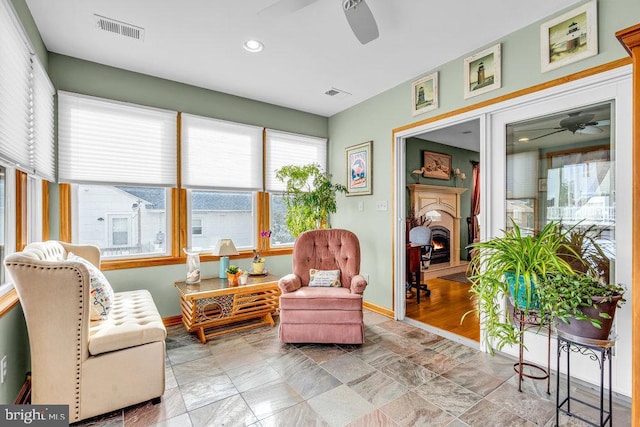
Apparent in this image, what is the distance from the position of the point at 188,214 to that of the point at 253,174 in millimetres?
930

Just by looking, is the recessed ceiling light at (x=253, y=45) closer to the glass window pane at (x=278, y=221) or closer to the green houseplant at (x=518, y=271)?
the glass window pane at (x=278, y=221)

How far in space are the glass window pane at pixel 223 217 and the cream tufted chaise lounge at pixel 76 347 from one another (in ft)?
5.31

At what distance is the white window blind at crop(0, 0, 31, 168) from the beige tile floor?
172 cm

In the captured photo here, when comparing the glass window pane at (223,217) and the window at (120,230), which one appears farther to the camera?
the glass window pane at (223,217)

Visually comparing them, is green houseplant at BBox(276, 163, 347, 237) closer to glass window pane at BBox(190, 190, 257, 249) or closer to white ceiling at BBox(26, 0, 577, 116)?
glass window pane at BBox(190, 190, 257, 249)

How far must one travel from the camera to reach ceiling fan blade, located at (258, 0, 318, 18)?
1826 millimetres

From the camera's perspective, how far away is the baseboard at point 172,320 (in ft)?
10.6

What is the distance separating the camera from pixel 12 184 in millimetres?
2141

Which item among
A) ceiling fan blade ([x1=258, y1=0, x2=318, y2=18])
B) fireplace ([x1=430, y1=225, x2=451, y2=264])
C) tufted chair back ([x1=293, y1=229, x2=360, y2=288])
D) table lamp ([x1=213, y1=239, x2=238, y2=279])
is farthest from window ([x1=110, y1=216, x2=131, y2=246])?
fireplace ([x1=430, y1=225, x2=451, y2=264])

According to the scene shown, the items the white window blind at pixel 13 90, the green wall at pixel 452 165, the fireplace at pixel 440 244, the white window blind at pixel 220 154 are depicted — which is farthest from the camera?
the fireplace at pixel 440 244

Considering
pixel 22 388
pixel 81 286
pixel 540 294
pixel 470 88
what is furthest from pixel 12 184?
pixel 470 88

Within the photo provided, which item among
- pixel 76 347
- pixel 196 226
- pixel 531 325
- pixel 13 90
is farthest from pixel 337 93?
pixel 76 347

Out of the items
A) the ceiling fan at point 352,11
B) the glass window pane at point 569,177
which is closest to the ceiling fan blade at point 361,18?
the ceiling fan at point 352,11

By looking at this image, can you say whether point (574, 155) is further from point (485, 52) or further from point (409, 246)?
point (409, 246)
